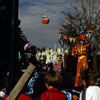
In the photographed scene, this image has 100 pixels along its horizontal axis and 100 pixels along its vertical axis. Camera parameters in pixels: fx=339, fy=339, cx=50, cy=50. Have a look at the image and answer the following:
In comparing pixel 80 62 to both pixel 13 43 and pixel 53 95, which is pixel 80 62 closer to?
pixel 53 95

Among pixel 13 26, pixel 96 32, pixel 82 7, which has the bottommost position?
pixel 96 32

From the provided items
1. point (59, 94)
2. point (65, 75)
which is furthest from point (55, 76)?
point (65, 75)

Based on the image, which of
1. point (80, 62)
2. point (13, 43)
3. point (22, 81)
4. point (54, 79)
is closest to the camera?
point (22, 81)

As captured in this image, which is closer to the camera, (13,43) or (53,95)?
(13,43)

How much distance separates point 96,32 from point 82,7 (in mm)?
2973

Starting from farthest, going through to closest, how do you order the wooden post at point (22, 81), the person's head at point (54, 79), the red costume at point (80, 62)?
1. the red costume at point (80, 62)
2. the person's head at point (54, 79)
3. the wooden post at point (22, 81)

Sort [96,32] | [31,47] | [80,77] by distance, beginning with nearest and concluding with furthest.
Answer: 1. [31,47]
2. [80,77]
3. [96,32]

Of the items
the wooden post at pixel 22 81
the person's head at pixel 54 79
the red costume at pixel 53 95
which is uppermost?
the wooden post at pixel 22 81

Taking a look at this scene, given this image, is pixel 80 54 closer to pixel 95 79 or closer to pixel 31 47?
pixel 31 47

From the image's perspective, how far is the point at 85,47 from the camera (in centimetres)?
1189

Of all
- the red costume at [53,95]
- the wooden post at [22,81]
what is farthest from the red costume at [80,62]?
the wooden post at [22,81]

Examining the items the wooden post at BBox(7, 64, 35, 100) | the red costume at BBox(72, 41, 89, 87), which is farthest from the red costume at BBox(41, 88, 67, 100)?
the red costume at BBox(72, 41, 89, 87)

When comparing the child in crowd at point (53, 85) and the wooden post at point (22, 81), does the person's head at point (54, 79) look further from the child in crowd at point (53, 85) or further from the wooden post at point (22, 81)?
the wooden post at point (22, 81)

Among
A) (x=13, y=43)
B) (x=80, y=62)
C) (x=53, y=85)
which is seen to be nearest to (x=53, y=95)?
(x=53, y=85)
